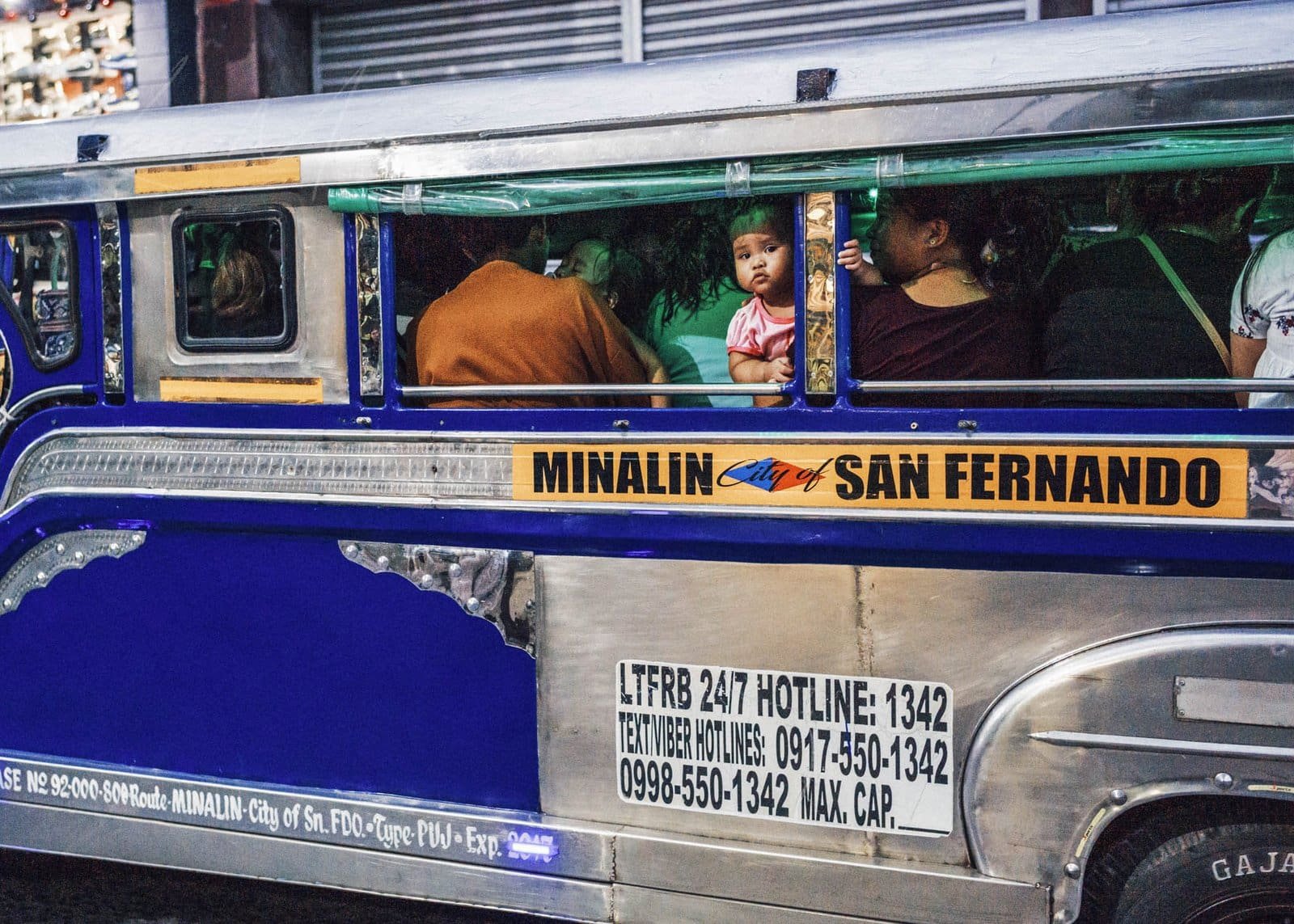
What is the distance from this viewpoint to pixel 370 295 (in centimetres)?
318

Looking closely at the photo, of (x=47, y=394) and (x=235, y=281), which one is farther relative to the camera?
(x=47, y=394)

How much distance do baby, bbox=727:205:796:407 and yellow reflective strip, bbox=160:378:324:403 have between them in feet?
3.79

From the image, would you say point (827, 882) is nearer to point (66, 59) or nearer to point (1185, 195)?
point (1185, 195)

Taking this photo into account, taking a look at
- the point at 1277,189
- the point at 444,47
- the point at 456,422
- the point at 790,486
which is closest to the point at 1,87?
the point at 444,47

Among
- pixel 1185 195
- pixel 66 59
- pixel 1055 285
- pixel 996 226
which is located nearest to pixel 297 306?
pixel 996 226

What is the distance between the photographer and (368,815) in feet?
10.7

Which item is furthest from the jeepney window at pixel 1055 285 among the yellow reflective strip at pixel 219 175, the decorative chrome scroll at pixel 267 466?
the yellow reflective strip at pixel 219 175

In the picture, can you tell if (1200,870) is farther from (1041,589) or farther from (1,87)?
(1,87)

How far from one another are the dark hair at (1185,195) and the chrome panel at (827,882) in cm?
159

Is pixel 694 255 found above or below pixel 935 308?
above

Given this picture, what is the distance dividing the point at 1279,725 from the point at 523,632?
1757 millimetres

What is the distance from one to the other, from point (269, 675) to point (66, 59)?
23.8ft

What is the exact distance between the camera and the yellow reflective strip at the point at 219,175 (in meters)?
3.20

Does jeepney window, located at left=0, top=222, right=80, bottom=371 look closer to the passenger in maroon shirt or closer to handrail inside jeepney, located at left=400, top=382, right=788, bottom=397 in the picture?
handrail inside jeepney, located at left=400, top=382, right=788, bottom=397
